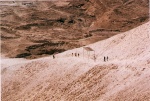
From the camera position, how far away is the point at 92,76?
25500mm

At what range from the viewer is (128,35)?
3086 cm

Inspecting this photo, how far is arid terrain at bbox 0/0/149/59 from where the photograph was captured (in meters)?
51.5

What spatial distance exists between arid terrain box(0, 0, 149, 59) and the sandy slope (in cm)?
1695

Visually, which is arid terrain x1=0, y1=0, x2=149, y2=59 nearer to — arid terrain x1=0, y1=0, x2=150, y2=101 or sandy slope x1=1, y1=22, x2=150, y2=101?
arid terrain x1=0, y1=0, x2=150, y2=101

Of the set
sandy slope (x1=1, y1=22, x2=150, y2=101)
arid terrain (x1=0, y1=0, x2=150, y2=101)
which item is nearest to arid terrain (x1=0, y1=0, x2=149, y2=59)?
arid terrain (x1=0, y1=0, x2=150, y2=101)

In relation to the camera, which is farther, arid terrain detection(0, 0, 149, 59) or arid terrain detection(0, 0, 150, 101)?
arid terrain detection(0, 0, 149, 59)

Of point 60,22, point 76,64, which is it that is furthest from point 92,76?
point 60,22

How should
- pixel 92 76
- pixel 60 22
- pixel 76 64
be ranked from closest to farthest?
1. pixel 92 76
2. pixel 76 64
3. pixel 60 22

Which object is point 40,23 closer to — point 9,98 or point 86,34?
point 86,34

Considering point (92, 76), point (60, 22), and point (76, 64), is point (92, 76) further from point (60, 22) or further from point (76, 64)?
point (60, 22)

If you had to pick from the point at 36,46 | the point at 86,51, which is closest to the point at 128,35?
the point at 86,51

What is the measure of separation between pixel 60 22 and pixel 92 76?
3922 cm

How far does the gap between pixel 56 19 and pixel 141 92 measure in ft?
148

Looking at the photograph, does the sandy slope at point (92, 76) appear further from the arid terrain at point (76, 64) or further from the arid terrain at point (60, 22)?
the arid terrain at point (60, 22)
